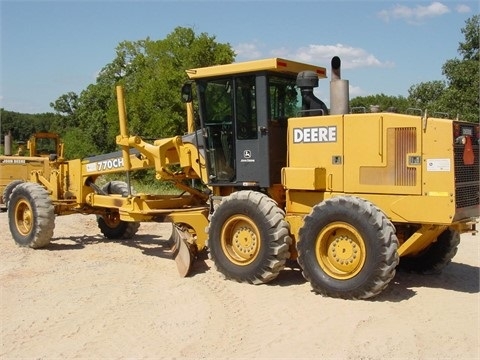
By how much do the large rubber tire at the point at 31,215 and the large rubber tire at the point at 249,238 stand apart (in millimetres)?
3436

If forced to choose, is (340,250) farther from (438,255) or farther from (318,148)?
(438,255)

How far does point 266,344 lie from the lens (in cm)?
546

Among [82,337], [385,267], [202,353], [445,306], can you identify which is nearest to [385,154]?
[385,267]

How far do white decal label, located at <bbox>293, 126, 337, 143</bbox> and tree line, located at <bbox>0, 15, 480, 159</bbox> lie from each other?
1.60 feet

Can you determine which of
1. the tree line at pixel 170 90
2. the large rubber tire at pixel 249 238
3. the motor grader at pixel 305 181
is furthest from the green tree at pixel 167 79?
the large rubber tire at pixel 249 238

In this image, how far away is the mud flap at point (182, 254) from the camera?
26.7 feet

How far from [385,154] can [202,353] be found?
3264mm

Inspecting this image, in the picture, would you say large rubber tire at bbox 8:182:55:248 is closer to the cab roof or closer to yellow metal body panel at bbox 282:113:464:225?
the cab roof

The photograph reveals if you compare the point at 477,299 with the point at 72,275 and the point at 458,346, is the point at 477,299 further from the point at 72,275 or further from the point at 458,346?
the point at 72,275

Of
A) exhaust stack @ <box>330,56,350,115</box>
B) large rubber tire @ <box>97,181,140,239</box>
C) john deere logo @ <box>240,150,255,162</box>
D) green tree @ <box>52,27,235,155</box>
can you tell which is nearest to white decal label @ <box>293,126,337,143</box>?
exhaust stack @ <box>330,56,350,115</box>

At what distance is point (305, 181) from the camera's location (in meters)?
7.51

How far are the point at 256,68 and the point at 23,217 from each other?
17.7ft

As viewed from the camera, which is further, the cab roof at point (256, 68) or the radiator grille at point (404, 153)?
the cab roof at point (256, 68)

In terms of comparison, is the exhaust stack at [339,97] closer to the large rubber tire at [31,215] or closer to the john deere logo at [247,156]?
the john deere logo at [247,156]
